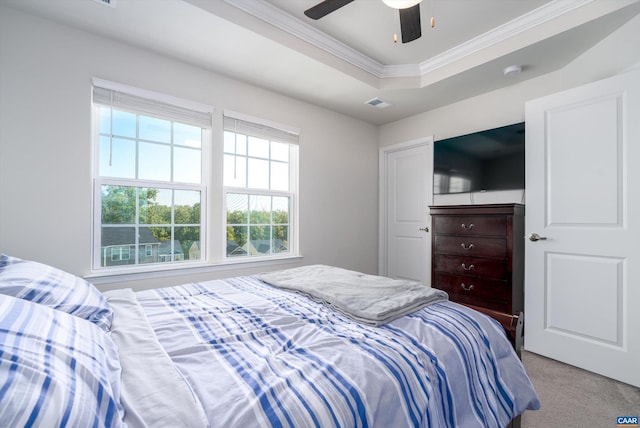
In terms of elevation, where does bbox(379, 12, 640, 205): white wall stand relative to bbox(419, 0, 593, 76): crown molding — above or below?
below

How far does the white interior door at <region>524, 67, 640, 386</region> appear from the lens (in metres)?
2.02

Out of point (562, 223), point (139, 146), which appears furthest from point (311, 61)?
point (562, 223)

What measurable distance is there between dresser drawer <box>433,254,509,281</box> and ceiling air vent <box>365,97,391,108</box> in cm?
182

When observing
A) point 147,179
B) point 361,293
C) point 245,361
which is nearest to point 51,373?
point 245,361

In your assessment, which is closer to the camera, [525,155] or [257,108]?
[525,155]

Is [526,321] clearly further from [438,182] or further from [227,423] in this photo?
[227,423]

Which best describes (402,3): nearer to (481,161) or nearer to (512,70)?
(512,70)

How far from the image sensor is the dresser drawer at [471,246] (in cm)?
263

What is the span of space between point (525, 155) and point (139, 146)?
335 centimetres

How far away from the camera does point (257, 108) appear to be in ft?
10.2

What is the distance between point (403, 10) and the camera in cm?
171

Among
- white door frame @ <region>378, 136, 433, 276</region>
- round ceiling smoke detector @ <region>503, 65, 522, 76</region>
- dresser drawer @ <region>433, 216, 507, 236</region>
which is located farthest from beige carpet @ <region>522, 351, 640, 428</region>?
Answer: round ceiling smoke detector @ <region>503, 65, 522, 76</region>

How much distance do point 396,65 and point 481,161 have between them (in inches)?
52.5

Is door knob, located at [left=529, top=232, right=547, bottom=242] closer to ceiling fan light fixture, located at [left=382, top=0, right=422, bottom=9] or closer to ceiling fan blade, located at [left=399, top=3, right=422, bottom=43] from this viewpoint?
ceiling fan blade, located at [left=399, top=3, right=422, bottom=43]
